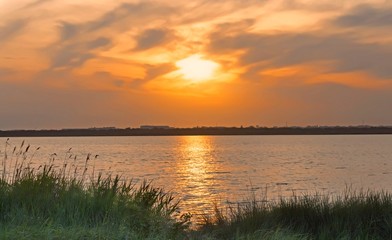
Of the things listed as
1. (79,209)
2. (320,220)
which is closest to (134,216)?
(79,209)

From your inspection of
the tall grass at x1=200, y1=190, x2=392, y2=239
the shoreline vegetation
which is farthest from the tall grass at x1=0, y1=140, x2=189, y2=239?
the tall grass at x1=200, y1=190, x2=392, y2=239

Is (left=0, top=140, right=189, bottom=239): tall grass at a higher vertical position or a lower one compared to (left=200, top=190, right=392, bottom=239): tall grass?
higher

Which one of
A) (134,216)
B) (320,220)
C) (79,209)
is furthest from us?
(320,220)

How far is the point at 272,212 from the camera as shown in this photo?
13922 millimetres

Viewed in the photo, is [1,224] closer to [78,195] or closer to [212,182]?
[78,195]

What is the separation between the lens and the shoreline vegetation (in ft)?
28.6

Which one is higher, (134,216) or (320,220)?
(134,216)

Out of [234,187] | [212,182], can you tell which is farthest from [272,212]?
[212,182]

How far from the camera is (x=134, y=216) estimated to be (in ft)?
33.2

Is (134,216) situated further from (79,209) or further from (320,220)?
(320,220)

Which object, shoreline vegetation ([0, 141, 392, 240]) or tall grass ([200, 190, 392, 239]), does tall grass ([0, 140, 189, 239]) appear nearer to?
shoreline vegetation ([0, 141, 392, 240])

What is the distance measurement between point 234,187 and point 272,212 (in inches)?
735

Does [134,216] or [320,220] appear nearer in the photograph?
[134,216]

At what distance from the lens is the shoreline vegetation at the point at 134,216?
28.6 feet
